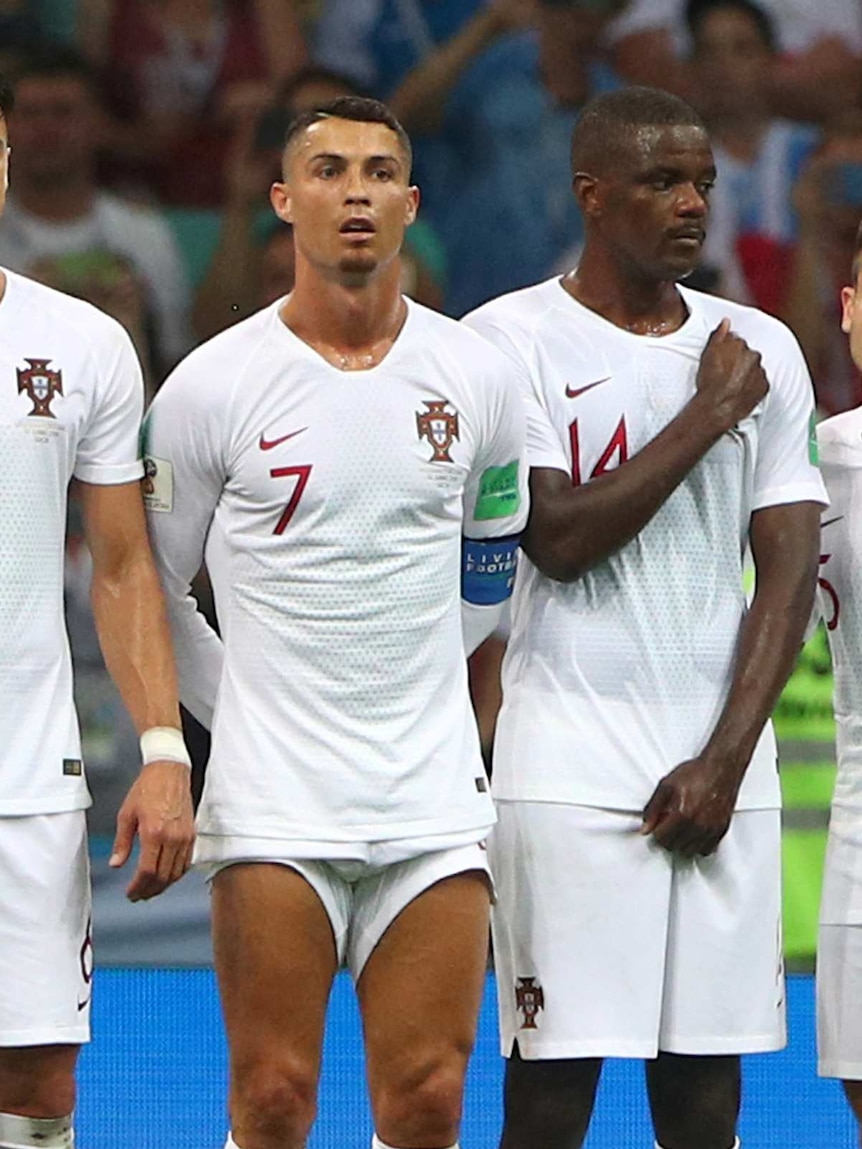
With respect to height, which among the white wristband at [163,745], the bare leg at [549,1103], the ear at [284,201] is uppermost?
the ear at [284,201]

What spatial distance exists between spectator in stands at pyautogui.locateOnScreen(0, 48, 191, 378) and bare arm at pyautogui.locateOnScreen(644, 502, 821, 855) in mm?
4426

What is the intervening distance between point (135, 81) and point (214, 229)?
637 millimetres

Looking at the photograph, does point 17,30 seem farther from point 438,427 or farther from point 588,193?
point 438,427

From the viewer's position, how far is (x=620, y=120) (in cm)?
435

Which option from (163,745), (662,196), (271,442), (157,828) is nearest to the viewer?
(157,828)

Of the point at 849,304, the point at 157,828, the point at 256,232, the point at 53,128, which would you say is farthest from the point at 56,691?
the point at 53,128

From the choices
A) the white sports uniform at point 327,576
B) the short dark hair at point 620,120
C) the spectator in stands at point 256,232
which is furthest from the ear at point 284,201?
the spectator in stands at point 256,232

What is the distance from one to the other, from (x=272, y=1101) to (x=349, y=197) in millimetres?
1537

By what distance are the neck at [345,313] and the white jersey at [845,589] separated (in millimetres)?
970

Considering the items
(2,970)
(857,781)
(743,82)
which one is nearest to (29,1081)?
(2,970)

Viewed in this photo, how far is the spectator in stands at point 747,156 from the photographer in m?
8.62

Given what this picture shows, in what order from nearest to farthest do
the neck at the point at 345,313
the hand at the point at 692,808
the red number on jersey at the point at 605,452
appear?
1. the neck at the point at 345,313
2. the hand at the point at 692,808
3. the red number on jersey at the point at 605,452

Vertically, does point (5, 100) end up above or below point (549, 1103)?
above

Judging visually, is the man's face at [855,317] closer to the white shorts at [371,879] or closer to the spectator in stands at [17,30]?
the white shorts at [371,879]
